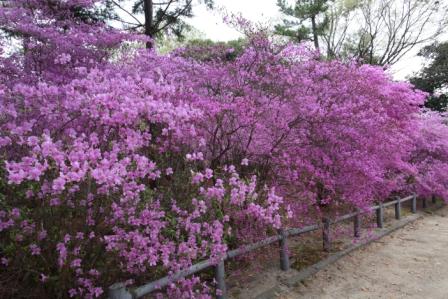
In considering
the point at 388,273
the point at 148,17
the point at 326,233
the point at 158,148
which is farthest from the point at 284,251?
the point at 148,17

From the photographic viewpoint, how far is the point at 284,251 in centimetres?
529

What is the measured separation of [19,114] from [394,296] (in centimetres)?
477

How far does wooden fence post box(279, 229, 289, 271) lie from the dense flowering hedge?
18 centimetres

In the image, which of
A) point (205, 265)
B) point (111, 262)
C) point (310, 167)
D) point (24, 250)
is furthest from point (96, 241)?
point (310, 167)

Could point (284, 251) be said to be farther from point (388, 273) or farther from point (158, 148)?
point (158, 148)

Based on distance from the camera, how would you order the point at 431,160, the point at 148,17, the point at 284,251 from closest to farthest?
the point at 284,251
the point at 148,17
the point at 431,160

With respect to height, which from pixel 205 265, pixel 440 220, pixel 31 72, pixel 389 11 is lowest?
pixel 440 220

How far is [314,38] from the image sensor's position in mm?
19672

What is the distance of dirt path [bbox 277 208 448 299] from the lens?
4.93m

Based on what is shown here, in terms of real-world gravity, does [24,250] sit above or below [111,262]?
above

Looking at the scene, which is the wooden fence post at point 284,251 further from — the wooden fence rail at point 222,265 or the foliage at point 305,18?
the foliage at point 305,18

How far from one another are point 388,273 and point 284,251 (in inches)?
69.2

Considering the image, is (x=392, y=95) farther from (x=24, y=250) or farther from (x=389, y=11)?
(x=389, y=11)

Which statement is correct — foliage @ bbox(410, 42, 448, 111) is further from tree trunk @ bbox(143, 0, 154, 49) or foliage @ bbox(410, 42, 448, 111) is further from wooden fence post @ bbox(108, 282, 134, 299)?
wooden fence post @ bbox(108, 282, 134, 299)
